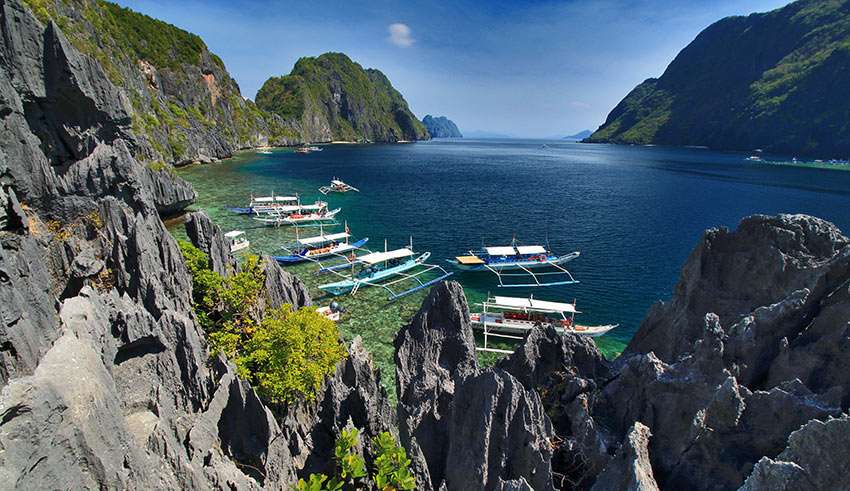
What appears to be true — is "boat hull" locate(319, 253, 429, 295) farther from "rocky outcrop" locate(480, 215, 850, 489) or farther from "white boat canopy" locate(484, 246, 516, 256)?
"rocky outcrop" locate(480, 215, 850, 489)

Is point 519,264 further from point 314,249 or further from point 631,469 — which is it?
point 631,469

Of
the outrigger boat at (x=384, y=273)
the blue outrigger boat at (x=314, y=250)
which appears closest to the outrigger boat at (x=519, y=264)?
the outrigger boat at (x=384, y=273)

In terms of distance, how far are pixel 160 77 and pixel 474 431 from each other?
584 feet

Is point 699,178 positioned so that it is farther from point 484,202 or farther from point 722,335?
point 722,335

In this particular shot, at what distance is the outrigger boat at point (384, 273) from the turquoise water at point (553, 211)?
1.59 metres

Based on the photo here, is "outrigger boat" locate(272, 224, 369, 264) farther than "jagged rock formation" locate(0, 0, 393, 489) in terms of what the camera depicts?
Yes

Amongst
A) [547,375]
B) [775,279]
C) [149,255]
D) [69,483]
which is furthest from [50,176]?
[775,279]

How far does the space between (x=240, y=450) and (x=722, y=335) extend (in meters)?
17.0

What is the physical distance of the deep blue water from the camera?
171 feet

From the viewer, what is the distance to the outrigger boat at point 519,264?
52.4 m

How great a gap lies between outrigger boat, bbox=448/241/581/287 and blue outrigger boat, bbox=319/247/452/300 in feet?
13.9

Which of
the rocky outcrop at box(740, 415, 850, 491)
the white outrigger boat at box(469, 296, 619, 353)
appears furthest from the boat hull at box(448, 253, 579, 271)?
the rocky outcrop at box(740, 415, 850, 491)

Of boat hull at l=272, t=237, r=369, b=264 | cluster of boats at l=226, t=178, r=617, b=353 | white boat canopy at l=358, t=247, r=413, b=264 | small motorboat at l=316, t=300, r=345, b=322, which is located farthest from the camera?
boat hull at l=272, t=237, r=369, b=264

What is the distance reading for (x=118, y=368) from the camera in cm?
1599
